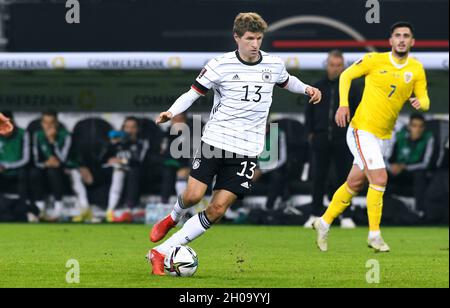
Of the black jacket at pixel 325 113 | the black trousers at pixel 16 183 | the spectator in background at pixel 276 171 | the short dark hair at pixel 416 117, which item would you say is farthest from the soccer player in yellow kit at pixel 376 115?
the black trousers at pixel 16 183

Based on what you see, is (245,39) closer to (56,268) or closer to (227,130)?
(227,130)

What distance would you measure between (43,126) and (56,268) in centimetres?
761

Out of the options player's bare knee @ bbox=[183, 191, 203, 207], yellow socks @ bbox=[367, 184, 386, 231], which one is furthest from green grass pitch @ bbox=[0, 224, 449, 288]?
player's bare knee @ bbox=[183, 191, 203, 207]

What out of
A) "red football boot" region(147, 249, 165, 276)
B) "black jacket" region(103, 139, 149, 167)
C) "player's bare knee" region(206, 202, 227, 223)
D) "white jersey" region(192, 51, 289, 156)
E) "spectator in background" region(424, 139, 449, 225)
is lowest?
"spectator in background" region(424, 139, 449, 225)

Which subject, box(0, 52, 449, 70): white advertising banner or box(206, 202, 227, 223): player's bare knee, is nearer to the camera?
box(206, 202, 227, 223): player's bare knee

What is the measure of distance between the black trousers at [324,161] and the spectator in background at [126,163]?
2.78m

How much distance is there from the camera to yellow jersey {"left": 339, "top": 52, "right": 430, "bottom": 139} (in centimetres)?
1221

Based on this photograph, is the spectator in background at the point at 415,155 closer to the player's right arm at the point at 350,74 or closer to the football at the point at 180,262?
the player's right arm at the point at 350,74

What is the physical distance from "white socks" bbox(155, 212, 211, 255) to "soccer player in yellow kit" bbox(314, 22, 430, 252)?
2.70m

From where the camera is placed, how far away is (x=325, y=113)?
16.4 meters

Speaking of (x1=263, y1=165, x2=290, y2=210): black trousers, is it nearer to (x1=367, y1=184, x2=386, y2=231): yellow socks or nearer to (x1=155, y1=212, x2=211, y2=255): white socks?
(x1=367, y1=184, x2=386, y2=231): yellow socks

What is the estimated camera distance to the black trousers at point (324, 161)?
643 inches

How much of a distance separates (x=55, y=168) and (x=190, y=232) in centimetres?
834
